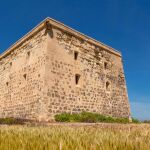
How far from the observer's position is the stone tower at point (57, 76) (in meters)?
10.9

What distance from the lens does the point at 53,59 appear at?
37.0 ft

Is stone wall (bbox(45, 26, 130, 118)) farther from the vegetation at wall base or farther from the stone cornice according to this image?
the vegetation at wall base

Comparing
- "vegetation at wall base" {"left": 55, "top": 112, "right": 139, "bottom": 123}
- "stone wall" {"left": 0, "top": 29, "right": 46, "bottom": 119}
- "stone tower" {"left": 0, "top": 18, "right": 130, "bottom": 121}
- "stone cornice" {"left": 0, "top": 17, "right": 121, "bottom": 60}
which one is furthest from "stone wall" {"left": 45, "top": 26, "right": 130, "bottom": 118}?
"stone wall" {"left": 0, "top": 29, "right": 46, "bottom": 119}

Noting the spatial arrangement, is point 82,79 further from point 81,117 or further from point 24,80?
point 24,80

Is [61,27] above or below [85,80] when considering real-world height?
above

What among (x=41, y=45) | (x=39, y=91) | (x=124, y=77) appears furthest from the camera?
(x=124, y=77)

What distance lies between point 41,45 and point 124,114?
8336 millimetres

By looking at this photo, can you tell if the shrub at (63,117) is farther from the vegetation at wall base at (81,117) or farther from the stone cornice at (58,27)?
the stone cornice at (58,27)

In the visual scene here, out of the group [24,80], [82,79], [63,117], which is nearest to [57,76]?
[82,79]

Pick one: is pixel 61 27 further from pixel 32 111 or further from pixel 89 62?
pixel 32 111

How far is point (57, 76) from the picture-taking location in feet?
36.9

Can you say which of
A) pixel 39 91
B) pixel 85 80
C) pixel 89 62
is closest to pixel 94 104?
pixel 85 80

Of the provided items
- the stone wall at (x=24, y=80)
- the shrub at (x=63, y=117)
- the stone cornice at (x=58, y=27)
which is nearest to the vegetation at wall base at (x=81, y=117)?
the shrub at (x=63, y=117)

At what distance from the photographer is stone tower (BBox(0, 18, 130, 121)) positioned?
10883mm
